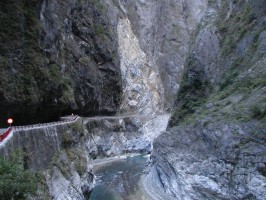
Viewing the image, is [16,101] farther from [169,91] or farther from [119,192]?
[169,91]

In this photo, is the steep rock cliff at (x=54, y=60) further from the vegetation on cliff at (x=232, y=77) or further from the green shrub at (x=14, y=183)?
the green shrub at (x=14, y=183)

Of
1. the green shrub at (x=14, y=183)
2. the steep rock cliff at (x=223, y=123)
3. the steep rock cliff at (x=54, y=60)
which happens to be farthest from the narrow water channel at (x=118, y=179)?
the green shrub at (x=14, y=183)

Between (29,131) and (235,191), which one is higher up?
(29,131)

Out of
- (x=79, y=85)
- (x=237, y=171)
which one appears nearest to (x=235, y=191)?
(x=237, y=171)

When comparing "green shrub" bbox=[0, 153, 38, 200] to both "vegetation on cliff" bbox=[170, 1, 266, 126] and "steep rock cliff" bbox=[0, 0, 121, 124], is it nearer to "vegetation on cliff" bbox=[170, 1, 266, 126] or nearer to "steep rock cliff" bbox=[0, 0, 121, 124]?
"vegetation on cliff" bbox=[170, 1, 266, 126]

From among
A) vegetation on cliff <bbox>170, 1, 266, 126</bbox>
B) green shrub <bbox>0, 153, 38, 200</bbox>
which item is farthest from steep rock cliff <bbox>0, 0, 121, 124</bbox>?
green shrub <bbox>0, 153, 38, 200</bbox>
